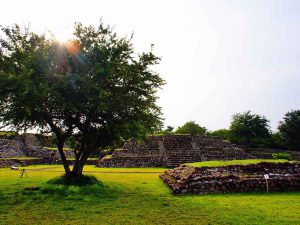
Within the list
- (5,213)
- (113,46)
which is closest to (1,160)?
(113,46)

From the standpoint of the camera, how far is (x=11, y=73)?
15.2m

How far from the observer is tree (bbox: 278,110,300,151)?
6165 centimetres

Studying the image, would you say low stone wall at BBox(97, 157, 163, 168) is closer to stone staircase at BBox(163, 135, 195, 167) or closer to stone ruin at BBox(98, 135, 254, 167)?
stone ruin at BBox(98, 135, 254, 167)

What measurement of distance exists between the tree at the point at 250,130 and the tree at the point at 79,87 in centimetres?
4705

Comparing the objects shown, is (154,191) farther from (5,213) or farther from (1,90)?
(1,90)

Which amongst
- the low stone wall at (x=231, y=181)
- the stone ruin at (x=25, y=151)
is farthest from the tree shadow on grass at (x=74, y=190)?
the stone ruin at (x=25, y=151)

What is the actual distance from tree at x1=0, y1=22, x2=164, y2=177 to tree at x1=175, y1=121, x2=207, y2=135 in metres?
61.6

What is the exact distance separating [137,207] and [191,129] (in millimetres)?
70009

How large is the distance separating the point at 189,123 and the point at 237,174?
6612 cm

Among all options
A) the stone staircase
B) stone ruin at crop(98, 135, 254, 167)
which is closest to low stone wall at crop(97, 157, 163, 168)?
stone ruin at crop(98, 135, 254, 167)

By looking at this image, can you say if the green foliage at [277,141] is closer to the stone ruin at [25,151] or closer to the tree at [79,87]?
the stone ruin at [25,151]

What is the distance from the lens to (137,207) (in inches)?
476

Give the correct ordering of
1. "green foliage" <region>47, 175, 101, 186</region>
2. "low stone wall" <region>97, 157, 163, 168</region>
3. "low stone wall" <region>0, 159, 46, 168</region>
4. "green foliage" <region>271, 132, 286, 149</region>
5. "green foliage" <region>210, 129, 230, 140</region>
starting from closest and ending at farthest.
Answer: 1. "green foliage" <region>47, 175, 101, 186</region>
2. "low stone wall" <region>97, 157, 163, 168</region>
3. "low stone wall" <region>0, 159, 46, 168</region>
4. "green foliage" <region>271, 132, 286, 149</region>
5. "green foliage" <region>210, 129, 230, 140</region>

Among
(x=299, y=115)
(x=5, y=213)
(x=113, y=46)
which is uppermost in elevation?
(x=299, y=115)
